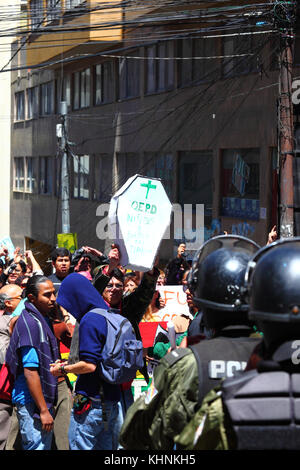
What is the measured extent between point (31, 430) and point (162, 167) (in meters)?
17.3

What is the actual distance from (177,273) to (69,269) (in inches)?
118

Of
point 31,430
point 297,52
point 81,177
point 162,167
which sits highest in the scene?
point 297,52

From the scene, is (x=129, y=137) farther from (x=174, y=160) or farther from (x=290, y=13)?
(x=290, y=13)

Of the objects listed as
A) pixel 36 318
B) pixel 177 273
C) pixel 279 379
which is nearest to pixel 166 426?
pixel 279 379

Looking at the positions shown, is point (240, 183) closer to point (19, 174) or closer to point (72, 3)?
point (72, 3)

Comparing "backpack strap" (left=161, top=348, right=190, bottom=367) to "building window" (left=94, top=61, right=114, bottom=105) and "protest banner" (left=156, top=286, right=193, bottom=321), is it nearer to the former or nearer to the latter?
"protest banner" (left=156, top=286, right=193, bottom=321)

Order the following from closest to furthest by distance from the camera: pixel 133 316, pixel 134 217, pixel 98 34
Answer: pixel 133 316 < pixel 134 217 < pixel 98 34

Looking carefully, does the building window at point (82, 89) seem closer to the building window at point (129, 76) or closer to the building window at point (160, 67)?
the building window at point (129, 76)

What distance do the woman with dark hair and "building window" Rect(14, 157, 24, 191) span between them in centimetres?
3423

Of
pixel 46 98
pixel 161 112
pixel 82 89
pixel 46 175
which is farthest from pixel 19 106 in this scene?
pixel 161 112

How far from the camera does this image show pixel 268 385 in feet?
9.50

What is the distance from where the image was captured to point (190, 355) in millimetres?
3445

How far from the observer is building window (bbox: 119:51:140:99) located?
2495 cm

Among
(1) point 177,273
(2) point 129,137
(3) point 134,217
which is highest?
(2) point 129,137
